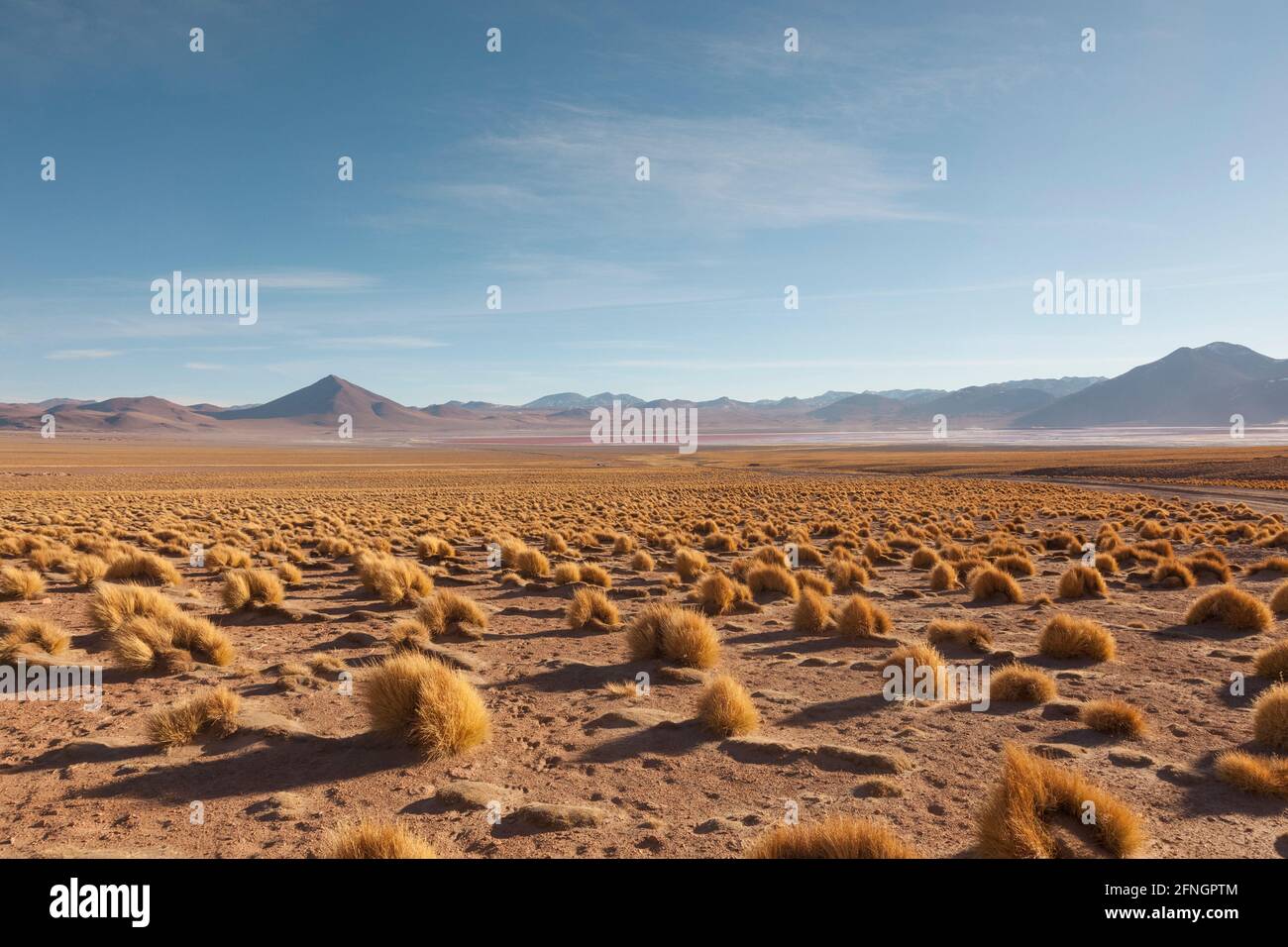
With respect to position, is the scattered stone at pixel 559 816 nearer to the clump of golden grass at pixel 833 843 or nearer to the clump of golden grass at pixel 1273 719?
the clump of golden grass at pixel 833 843

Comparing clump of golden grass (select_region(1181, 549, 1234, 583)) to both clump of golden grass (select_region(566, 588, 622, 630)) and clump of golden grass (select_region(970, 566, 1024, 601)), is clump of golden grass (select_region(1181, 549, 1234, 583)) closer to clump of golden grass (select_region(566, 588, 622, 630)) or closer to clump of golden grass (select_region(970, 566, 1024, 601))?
clump of golden grass (select_region(970, 566, 1024, 601))

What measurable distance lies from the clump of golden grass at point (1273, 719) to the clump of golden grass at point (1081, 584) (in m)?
6.59

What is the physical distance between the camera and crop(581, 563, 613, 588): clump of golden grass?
46.2ft

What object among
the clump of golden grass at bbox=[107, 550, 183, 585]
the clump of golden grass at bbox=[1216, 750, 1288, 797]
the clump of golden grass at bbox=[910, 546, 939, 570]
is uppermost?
the clump of golden grass at bbox=[107, 550, 183, 585]

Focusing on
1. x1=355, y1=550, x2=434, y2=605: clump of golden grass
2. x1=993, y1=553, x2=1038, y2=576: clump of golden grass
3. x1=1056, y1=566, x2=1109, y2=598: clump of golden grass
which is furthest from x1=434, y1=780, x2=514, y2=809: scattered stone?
x1=993, y1=553, x2=1038, y2=576: clump of golden grass

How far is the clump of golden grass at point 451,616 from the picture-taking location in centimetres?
991

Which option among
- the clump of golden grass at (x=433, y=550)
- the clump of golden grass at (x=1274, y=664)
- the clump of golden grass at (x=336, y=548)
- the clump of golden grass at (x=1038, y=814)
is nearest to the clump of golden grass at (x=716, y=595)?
the clump of golden grass at (x=1274, y=664)

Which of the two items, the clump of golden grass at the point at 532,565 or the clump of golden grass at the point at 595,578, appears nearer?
the clump of golden grass at the point at 595,578

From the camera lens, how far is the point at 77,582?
13078mm

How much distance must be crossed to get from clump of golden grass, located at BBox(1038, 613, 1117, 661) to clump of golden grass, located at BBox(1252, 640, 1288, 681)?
4.50 ft

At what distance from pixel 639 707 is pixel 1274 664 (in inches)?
268

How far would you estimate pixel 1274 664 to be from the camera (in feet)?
24.3

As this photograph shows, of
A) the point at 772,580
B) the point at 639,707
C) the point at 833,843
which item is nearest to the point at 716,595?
the point at 772,580

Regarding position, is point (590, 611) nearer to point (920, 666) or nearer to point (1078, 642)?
point (920, 666)
